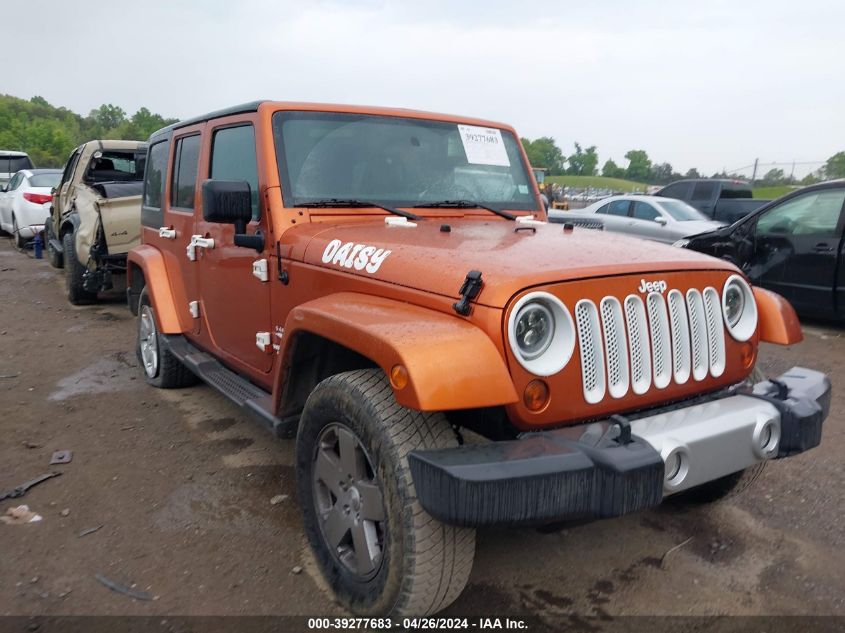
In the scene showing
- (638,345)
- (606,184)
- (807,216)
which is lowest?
(638,345)

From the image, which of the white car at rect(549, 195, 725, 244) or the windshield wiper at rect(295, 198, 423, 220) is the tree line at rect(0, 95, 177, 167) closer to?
the white car at rect(549, 195, 725, 244)

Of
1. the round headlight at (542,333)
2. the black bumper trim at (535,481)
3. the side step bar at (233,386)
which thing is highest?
the round headlight at (542,333)

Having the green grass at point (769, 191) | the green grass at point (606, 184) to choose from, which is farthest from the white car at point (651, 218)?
the green grass at point (606, 184)

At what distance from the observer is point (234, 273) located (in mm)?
3559

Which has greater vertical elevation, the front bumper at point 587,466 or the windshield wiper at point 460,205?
the windshield wiper at point 460,205

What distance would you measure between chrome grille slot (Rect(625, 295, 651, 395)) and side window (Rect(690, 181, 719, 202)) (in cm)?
1379

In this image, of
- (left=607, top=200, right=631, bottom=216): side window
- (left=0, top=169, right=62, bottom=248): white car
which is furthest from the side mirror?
(left=0, top=169, right=62, bottom=248): white car

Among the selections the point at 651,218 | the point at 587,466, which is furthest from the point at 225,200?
the point at 651,218

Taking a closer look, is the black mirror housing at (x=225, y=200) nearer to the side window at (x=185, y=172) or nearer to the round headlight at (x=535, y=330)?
the side window at (x=185, y=172)

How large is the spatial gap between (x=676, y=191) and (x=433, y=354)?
49.3ft

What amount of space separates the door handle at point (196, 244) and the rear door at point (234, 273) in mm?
20

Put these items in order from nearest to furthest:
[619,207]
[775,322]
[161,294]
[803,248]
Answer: [775,322]
[161,294]
[803,248]
[619,207]

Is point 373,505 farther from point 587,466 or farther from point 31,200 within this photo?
point 31,200

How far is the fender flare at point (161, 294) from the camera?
4.40m
